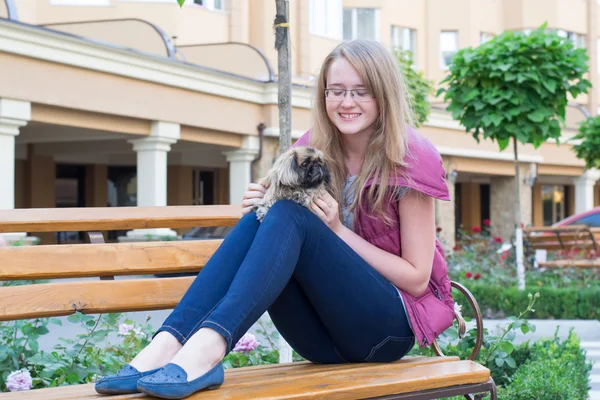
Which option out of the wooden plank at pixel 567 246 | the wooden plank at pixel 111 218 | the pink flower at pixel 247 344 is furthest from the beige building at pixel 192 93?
the wooden plank at pixel 567 246

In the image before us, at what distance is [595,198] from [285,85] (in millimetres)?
36951

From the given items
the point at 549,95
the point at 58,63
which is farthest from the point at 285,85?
the point at 58,63

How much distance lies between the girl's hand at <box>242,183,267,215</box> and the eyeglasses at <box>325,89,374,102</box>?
1.48 ft

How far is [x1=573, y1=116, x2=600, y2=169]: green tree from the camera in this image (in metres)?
18.5

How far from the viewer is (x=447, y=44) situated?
30.6m

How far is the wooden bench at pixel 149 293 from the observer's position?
2748 millimetres


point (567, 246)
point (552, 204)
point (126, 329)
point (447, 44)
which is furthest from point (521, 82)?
point (552, 204)

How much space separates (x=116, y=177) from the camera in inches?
1008

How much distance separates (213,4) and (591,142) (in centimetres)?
979

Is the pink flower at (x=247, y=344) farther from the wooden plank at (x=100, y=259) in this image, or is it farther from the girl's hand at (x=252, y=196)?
the girl's hand at (x=252, y=196)

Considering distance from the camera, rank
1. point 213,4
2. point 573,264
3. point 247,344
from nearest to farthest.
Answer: point 247,344 < point 573,264 < point 213,4

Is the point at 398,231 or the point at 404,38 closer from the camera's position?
the point at 398,231

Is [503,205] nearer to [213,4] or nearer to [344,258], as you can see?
[213,4]

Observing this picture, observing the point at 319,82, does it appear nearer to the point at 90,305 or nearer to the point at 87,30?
the point at 90,305
